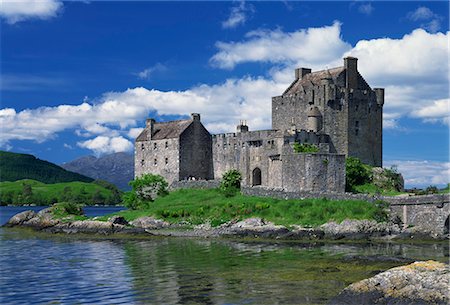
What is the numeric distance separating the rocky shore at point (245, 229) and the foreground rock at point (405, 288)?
25.5m

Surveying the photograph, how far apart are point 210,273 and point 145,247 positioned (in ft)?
47.0

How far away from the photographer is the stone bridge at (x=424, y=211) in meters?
52.0

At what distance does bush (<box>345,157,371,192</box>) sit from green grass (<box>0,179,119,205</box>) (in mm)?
108653

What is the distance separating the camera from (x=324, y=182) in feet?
195

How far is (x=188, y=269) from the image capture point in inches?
1396

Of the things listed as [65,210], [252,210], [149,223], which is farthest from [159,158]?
[252,210]

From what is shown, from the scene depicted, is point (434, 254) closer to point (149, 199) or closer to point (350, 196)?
point (350, 196)

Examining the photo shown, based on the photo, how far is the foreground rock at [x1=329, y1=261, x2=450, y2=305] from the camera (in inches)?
910

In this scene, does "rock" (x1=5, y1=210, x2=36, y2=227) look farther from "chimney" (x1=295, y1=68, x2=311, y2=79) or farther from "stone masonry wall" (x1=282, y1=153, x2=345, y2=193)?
"chimney" (x1=295, y1=68, x2=311, y2=79)

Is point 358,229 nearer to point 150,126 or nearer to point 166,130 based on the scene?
point 166,130

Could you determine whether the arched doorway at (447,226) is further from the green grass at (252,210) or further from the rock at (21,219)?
the rock at (21,219)

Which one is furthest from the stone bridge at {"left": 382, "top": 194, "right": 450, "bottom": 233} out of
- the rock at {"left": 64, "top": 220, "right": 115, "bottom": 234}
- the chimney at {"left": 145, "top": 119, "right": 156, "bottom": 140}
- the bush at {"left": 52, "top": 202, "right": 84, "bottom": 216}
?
the chimney at {"left": 145, "top": 119, "right": 156, "bottom": 140}

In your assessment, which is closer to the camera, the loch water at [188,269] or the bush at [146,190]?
the loch water at [188,269]

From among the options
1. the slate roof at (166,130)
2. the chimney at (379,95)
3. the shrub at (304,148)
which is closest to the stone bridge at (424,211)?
the shrub at (304,148)
